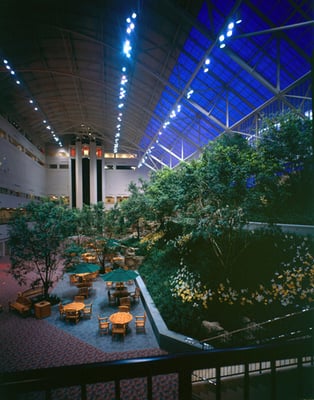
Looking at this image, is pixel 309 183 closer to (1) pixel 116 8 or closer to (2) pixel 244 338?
(2) pixel 244 338

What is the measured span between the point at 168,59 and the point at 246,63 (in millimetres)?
4917

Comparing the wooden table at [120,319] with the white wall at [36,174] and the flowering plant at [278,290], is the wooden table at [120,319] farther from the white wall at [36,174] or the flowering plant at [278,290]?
the white wall at [36,174]

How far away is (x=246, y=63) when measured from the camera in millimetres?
11586

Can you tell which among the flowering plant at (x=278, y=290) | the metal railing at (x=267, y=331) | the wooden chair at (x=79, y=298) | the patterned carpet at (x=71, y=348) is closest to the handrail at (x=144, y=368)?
the patterned carpet at (x=71, y=348)

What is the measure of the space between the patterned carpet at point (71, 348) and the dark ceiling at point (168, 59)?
347 inches

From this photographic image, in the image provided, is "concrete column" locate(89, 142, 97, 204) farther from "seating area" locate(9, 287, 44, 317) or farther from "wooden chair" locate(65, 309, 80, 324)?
"wooden chair" locate(65, 309, 80, 324)

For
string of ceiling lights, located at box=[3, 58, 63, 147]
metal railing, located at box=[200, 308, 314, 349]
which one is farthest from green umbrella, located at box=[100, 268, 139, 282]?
string of ceiling lights, located at box=[3, 58, 63, 147]

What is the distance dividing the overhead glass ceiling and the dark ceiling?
5 cm

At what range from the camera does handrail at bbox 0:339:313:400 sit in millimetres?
1127

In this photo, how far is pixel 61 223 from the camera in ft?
32.5

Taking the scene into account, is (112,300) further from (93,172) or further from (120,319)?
(93,172)

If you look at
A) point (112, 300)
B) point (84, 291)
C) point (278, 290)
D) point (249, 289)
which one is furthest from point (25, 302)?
point (278, 290)

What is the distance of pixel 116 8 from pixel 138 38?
5.62ft

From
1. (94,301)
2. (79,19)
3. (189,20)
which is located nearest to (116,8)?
(79,19)
